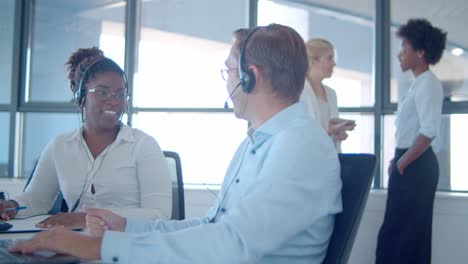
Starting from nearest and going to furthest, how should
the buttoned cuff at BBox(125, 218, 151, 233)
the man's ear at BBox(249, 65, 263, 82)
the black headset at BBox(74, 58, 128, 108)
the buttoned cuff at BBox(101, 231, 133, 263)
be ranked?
the buttoned cuff at BBox(101, 231, 133, 263), the man's ear at BBox(249, 65, 263, 82), the buttoned cuff at BBox(125, 218, 151, 233), the black headset at BBox(74, 58, 128, 108)

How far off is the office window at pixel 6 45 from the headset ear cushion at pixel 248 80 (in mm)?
3566

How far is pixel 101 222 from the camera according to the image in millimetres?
1336

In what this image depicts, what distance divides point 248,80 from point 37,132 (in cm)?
346

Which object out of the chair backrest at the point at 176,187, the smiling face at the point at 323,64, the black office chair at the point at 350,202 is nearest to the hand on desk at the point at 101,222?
the black office chair at the point at 350,202

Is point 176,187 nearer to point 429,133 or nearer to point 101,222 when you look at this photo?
point 101,222

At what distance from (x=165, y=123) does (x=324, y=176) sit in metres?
3.16

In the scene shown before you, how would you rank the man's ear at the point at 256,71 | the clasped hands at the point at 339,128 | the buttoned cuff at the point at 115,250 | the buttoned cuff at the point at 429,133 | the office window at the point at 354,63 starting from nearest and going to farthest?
the buttoned cuff at the point at 115,250, the man's ear at the point at 256,71, the clasped hands at the point at 339,128, the buttoned cuff at the point at 429,133, the office window at the point at 354,63

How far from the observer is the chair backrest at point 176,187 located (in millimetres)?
2021

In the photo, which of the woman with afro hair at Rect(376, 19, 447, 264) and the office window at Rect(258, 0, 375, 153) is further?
the office window at Rect(258, 0, 375, 153)

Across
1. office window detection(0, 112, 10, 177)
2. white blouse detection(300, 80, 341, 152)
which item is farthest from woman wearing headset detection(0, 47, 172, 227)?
office window detection(0, 112, 10, 177)

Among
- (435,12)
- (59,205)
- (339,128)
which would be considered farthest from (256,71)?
(435,12)

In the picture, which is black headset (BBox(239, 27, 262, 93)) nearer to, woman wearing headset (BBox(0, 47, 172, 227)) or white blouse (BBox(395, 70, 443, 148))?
woman wearing headset (BBox(0, 47, 172, 227))

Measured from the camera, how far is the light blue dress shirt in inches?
39.7

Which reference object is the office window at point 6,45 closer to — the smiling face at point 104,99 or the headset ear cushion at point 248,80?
the smiling face at point 104,99
